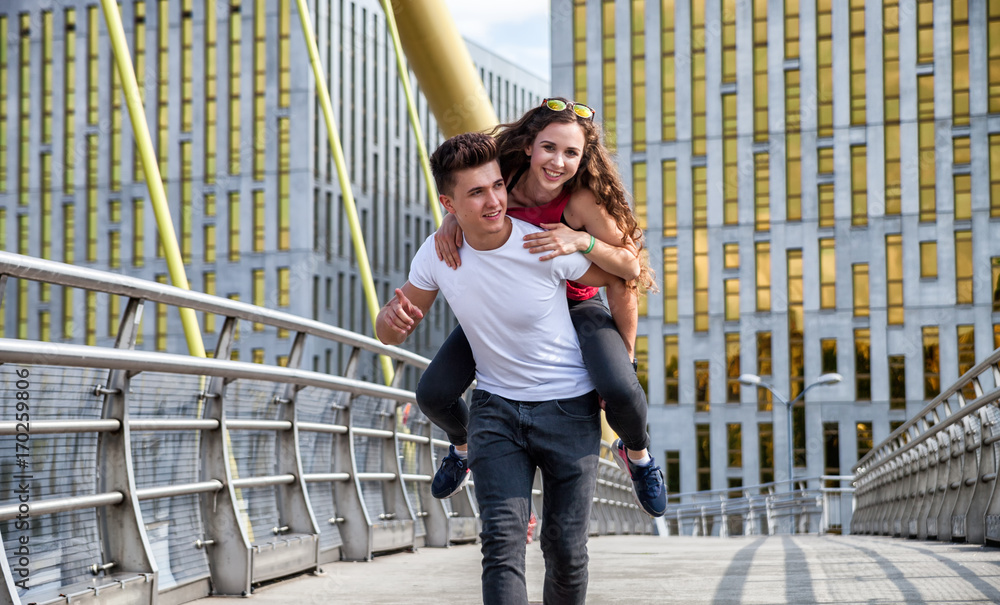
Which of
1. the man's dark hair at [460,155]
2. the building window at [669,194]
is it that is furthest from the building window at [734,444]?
the man's dark hair at [460,155]

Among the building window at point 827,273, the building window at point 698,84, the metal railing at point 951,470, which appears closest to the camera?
the metal railing at point 951,470

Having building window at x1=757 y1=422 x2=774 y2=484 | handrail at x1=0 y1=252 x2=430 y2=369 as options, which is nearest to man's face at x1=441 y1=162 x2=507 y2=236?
handrail at x1=0 y1=252 x2=430 y2=369

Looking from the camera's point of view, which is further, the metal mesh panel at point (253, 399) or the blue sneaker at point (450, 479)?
the metal mesh panel at point (253, 399)

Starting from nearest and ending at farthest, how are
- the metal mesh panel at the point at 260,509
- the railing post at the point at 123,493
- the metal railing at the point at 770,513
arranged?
the railing post at the point at 123,493 → the metal mesh panel at the point at 260,509 → the metal railing at the point at 770,513

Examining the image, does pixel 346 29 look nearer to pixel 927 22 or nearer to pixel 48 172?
pixel 48 172

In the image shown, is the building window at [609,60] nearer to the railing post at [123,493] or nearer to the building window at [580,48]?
the building window at [580,48]

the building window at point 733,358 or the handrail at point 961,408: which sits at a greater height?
the building window at point 733,358

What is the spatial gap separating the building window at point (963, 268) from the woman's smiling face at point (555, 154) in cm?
4545

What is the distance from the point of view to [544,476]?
3.36 metres

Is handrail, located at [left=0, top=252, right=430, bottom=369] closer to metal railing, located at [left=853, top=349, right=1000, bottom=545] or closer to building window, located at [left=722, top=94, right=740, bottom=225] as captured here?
metal railing, located at [left=853, top=349, right=1000, bottom=545]

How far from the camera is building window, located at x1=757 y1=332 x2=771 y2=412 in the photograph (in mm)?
47250

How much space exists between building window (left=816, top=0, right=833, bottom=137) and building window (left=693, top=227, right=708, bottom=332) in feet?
19.0

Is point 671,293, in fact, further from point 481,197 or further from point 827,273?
point 481,197

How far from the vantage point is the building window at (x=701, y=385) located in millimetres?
47947
